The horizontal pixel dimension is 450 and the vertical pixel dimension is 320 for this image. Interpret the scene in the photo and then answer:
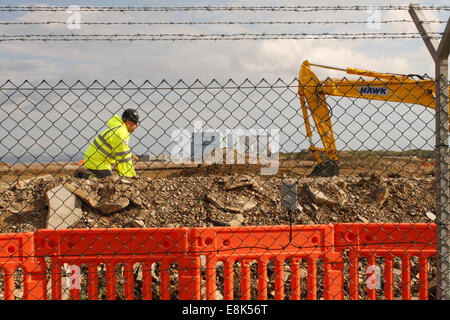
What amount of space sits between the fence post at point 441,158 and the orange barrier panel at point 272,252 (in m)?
0.94

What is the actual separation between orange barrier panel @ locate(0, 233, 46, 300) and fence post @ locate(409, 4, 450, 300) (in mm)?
3313

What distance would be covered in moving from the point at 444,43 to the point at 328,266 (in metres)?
2.13

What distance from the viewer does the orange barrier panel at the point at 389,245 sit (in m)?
4.32

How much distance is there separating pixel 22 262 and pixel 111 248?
765mm

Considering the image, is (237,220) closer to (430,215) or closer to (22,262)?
(430,215)

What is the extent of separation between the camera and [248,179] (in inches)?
332

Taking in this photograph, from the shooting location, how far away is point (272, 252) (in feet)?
13.9

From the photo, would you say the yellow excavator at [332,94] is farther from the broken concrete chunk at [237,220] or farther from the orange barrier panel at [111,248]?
the orange barrier panel at [111,248]

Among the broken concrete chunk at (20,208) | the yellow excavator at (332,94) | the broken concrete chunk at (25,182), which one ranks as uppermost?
the yellow excavator at (332,94)

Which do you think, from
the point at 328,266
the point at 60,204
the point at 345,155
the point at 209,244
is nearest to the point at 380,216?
the point at 328,266

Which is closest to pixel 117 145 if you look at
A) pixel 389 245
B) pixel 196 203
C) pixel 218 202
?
pixel 196 203

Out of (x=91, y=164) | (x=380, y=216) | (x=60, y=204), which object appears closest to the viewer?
(x=60, y=204)

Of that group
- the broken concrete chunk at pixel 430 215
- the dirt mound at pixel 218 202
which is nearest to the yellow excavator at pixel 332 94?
the dirt mound at pixel 218 202
